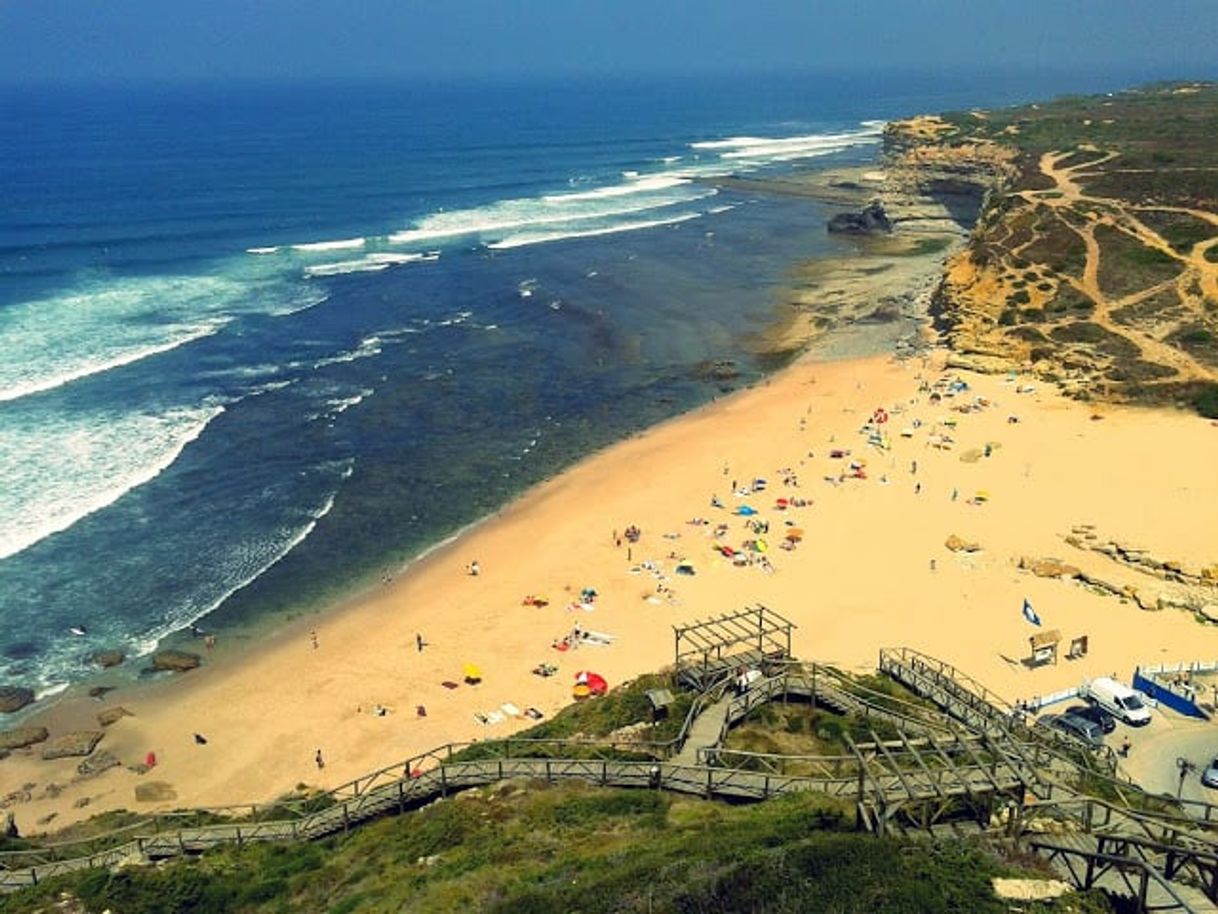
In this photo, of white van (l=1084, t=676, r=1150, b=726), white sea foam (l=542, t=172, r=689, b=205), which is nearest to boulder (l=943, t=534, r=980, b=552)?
white van (l=1084, t=676, r=1150, b=726)

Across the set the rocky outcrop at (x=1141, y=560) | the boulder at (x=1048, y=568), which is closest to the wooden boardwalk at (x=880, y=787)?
the boulder at (x=1048, y=568)

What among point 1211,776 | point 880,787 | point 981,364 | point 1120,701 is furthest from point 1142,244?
point 880,787

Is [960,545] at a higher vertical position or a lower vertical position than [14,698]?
higher

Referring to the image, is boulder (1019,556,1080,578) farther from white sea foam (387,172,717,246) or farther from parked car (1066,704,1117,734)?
white sea foam (387,172,717,246)

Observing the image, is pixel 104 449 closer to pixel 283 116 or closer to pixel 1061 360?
pixel 1061 360

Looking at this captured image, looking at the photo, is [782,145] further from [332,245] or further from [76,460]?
[76,460]

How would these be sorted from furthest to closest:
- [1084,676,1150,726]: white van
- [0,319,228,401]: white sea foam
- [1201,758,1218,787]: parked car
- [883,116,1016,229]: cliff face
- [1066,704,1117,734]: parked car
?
1. [883,116,1016,229]: cliff face
2. [0,319,228,401]: white sea foam
3. [1084,676,1150,726]: white van
4. [1066,704,1117,734]: parked car
5. [1201,758,1218,787]: parked car
